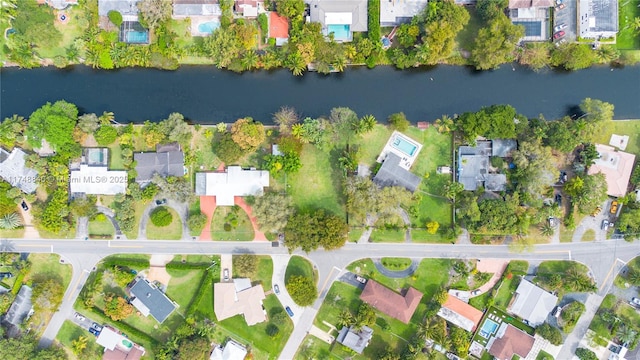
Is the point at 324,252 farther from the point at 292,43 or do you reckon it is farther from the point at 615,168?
the point at 615,168

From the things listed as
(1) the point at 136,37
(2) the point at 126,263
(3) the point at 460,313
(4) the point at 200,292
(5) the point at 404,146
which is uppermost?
(1) the point at 136,37

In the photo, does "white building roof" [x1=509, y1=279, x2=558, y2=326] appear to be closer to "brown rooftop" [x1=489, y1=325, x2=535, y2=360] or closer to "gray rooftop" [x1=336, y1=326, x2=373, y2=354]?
"brown rooftop" [x1=489, y1=325, x2=535, y2=360]

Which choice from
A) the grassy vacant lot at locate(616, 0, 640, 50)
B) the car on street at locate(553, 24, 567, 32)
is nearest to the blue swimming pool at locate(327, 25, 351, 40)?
the car on street at locate(553, 24, 567, 32)

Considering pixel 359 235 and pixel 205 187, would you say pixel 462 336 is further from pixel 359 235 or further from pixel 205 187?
pixel 205 187

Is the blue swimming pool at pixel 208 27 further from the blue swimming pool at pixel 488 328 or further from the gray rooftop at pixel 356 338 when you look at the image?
the blue swimming pool at pixel 488 328

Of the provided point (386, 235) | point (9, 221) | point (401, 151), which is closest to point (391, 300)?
point (386, 235)

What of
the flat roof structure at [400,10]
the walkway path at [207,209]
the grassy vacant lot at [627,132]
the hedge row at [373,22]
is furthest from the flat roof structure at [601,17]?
the walkway path at [207,209]

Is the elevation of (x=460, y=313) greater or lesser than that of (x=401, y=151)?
lesser
